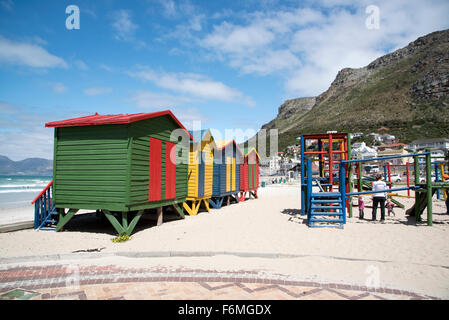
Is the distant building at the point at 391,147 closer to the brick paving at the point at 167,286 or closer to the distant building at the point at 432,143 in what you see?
the distant building at the point at 432,143

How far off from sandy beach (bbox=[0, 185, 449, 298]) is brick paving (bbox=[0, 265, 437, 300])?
38 centimetres

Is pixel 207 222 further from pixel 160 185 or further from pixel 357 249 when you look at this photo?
pixel 357 249

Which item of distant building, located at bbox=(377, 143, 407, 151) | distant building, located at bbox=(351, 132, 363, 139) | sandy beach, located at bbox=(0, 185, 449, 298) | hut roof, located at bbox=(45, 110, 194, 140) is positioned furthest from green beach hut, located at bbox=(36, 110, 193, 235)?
distant building, located at bbox=(351, 132, 363, 139)

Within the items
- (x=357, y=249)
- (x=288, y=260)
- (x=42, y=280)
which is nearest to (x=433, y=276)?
(x=357, y=249)

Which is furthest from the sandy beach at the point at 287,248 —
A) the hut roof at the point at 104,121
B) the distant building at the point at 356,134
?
the distant building at the point at 356,134

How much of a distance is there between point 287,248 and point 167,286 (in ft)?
10.8

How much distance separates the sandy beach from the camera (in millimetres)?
5488

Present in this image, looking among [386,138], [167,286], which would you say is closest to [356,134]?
[386,138]

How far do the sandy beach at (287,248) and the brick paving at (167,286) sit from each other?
0.38 meters

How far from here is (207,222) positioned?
11.7 metres

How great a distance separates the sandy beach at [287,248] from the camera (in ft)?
18.0

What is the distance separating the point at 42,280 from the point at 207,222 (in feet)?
22.3

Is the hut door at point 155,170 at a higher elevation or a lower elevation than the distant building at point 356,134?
lower

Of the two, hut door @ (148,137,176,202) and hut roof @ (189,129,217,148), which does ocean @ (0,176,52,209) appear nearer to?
hut roof @ (189,129,217,148)
